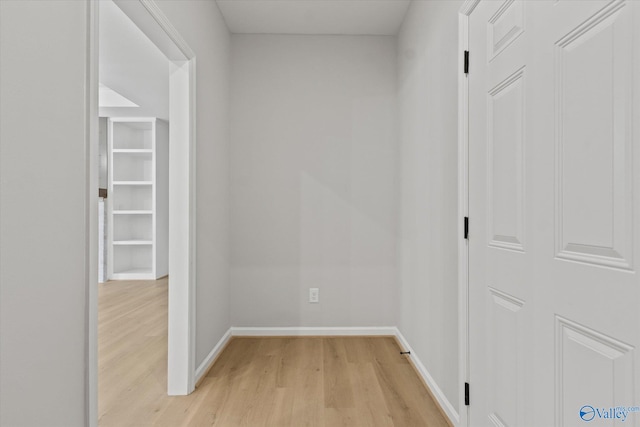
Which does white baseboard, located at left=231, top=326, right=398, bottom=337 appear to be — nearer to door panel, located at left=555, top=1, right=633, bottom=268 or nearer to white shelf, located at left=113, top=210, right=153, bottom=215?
door panel, located at left=555, top=1, right=633, bottom=268

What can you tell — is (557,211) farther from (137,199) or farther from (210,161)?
(137,199)

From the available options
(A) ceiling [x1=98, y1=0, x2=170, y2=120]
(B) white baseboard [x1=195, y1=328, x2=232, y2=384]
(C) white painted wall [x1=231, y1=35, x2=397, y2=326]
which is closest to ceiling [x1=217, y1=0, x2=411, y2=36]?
(C) white painted wall [x1=231, y1=35, x2=397, y2=326]

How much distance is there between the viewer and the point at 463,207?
6.00 ft

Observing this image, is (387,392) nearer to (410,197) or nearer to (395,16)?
(410,197)

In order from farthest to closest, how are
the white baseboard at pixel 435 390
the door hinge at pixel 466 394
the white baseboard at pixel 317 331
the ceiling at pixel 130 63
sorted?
the white baseboard at pixel 317 331 → the ceiling at pixel 130 63 → the white baseboard at pixel 435 390 → the door hinge at pixel 466 394

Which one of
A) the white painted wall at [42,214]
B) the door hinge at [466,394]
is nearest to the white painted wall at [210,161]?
the white painted wall at [42,214]

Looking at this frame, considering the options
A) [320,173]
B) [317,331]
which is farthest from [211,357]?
[320,173]

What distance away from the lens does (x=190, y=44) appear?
232cm

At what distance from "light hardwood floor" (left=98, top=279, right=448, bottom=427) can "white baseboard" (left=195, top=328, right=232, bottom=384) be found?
45 millimetres

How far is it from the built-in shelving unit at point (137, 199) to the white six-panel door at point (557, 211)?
5638 millimetres

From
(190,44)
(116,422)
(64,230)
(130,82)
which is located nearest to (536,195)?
(64,230)

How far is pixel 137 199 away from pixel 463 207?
5.92 metres

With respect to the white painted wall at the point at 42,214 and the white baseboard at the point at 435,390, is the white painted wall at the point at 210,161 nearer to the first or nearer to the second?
the white painted wall at the point at 42,214

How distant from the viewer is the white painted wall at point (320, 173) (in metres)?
3.41
